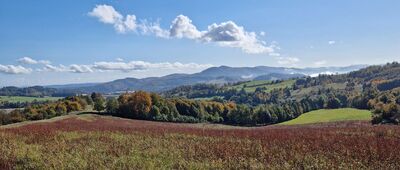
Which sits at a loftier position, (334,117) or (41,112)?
(41,112)

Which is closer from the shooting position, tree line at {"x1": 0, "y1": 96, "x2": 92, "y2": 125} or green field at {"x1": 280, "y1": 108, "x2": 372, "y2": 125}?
green field at {"x1": 280, "y1": 108, "x2": 372, "y2": 125}

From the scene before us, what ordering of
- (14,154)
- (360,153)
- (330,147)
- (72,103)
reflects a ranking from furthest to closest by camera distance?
(72,103) < (330,147) < (14,154) < (360,153)

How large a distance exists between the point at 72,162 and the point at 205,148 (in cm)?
483

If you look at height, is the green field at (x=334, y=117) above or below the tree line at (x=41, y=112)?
below

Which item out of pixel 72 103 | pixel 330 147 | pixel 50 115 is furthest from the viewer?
pixel 72 103

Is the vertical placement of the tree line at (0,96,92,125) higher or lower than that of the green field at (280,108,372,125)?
higher

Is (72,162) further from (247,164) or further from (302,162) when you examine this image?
(302,162)

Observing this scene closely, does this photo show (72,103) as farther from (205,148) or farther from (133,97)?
(205,148)

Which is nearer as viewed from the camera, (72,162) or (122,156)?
(72,162)

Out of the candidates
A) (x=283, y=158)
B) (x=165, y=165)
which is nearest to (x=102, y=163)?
(x=165, y=165)

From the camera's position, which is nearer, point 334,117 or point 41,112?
point 334,117

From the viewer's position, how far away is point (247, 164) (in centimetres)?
1107

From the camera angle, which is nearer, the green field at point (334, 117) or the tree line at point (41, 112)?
the green field at point (334, 117)

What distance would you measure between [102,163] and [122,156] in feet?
4.22
